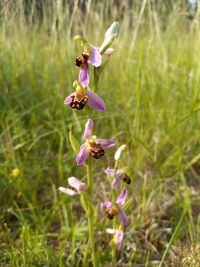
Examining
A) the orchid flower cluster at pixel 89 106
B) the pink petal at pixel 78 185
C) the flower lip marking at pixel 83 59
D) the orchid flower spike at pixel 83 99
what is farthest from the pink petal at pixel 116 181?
the flower lip marking at pixel 83 59

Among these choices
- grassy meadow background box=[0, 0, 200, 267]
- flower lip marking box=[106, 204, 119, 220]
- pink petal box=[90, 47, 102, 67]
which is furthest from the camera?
grassy meadow background box=[0, 0, 200, 267]

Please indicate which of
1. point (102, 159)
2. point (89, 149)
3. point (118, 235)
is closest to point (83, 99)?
point (89, 149)

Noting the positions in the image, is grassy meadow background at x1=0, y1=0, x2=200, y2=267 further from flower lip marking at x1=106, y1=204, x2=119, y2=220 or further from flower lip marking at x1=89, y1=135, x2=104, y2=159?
flower lip marking at x1=89, y1=135, x2=104, y2=159

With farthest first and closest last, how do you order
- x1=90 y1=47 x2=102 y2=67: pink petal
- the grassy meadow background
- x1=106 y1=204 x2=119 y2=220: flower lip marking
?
the grassy meadow background < x1=106 y1=204 x2=119 y2=220: flower lip marking < x1=90 y1=47 x2=102 y2=67: pink petal

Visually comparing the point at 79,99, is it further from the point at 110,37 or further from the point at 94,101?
the point at 110,37

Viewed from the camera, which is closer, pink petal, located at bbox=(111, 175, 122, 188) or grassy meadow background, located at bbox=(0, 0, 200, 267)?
pink petal, located at bbox=(111, 175, 122, 188)

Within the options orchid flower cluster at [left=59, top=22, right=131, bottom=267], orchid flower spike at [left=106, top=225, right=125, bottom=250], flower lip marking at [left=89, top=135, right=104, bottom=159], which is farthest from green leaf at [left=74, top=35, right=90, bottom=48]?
orchid flower spike at [left=106, top=225, right=125, bottom=250]

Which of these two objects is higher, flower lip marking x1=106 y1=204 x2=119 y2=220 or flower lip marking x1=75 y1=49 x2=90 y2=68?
flower lip marking x1=75 y1=49 x2=90 y2=68
